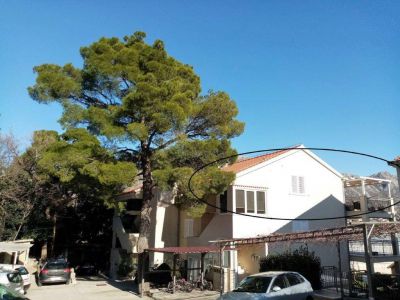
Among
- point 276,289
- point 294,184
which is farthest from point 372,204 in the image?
point 276,289

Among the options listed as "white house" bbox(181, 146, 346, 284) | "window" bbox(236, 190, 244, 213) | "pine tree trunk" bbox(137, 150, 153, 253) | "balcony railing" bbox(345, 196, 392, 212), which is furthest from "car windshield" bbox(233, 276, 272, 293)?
"balcony railing" bbox(345, 196, 392, 212)

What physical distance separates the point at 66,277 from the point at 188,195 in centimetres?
1016

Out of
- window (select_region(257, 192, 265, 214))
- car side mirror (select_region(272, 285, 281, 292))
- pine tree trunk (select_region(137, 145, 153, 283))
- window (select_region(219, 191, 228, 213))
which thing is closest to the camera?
car side mirror (select_region(272, 285, 281, 292))

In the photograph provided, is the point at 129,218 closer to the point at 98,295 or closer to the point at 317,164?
the point at 98,295

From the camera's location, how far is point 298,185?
24734 millimetres

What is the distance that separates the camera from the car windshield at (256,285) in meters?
12.1

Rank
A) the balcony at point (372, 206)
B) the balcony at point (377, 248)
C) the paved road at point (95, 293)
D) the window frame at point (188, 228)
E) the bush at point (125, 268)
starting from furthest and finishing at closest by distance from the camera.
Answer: the bush at point (125, 268) → the window frame at point (188, 228) → the balcony at point (372, 206) → the balcony at point (377, 248) → the paved road at point (95, 293)

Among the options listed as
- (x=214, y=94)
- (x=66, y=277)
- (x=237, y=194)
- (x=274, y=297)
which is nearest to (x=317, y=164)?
(x=237, y=194)

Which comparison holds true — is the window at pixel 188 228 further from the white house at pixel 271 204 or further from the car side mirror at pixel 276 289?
the car side mirror at pixel 276 289

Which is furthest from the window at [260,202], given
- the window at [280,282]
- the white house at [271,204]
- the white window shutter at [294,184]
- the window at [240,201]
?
the window at [280,282]

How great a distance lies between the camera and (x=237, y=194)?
22.6 m

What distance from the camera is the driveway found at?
62.1 feet

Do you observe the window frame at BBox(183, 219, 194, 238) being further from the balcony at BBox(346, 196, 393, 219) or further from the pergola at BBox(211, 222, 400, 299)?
the balcony at BBox(346, 196, 393, 219)

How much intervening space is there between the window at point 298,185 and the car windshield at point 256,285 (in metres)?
12.3
